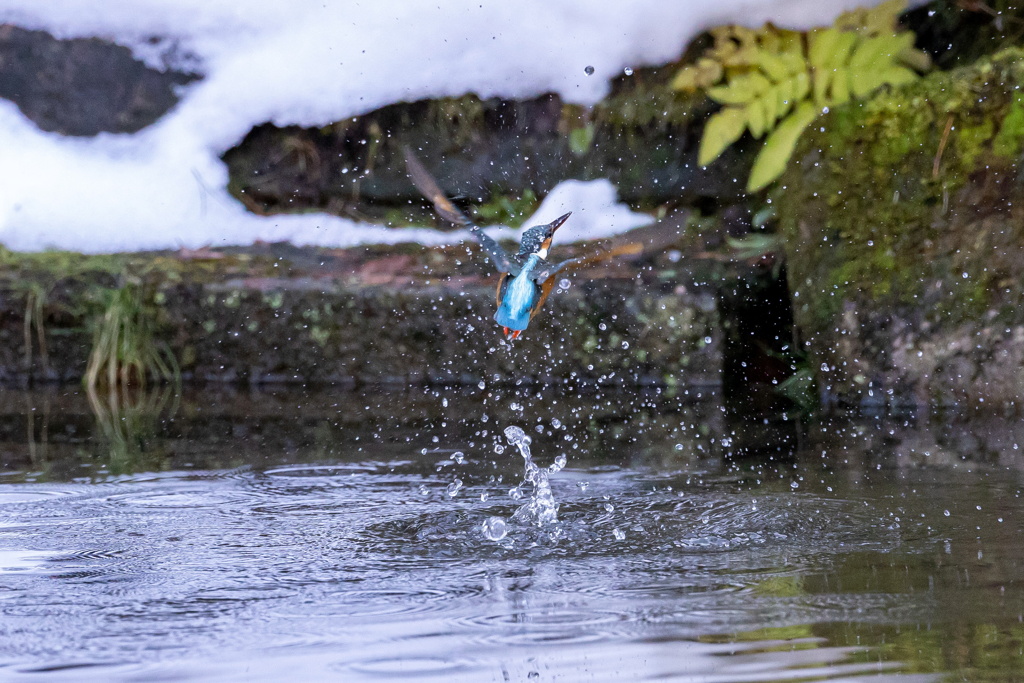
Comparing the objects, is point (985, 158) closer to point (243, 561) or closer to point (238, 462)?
point (238, 462)

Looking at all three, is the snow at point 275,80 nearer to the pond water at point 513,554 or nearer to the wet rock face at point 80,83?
the wet rock face at point 80,83

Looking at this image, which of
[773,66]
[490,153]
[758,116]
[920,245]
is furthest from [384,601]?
[490,153]

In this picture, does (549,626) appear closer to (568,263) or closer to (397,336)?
(568,263)

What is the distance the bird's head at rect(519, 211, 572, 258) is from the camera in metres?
2.36

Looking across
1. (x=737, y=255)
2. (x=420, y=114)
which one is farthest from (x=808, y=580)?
(x=420, y=114)

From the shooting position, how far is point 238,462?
332 centimetres

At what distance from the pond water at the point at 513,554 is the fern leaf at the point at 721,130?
2.17 metres

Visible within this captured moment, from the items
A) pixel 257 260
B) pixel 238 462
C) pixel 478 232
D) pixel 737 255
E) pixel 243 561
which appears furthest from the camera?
pixel 257 260

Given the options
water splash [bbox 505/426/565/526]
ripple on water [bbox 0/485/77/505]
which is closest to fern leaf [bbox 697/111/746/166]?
water splash [bbox 505/426/565/526]

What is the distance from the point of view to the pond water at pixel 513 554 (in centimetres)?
160

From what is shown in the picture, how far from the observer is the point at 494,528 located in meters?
2.39

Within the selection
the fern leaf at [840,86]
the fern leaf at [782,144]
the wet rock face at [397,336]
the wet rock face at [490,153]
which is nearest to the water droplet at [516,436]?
the wet rock face at [397,336]

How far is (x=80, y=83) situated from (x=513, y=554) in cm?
597

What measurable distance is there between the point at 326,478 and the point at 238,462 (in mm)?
409
